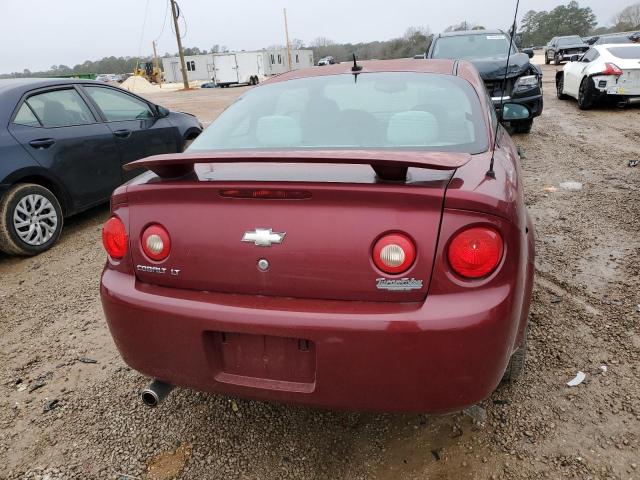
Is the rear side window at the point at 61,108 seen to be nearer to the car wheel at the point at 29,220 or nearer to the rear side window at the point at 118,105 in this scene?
the rear side window at the point at 118,105

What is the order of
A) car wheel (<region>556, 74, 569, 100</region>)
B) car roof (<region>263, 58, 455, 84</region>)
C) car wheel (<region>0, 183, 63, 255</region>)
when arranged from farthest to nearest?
car wheel (<region>556, 74, 569, 100</region>) < car wheel (<region>0, 183, 63, 255</region>) < car roof (<region>263, 58, 455, 84</region>)

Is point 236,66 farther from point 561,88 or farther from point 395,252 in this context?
point 395,252

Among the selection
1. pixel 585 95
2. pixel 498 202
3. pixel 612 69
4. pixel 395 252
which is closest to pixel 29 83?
pixel 395 252

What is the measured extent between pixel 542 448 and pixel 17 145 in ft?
15.3

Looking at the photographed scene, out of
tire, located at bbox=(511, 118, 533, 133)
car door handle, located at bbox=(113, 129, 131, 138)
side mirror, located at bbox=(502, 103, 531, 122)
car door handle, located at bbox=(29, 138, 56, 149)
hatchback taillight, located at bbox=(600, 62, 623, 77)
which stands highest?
side mirror, located at bbox=(502, 103, 531, 122)

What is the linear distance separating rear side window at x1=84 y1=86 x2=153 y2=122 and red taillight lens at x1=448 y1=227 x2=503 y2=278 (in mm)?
4866

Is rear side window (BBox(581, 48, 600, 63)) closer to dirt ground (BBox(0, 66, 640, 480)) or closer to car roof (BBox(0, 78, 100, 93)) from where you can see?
dirt ground (BBox(0, 66, 640, 480))

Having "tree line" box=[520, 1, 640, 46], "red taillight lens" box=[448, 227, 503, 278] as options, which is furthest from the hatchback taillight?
"tree line" box=[520, 1, 640, 46]

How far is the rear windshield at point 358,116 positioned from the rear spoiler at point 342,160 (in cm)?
55

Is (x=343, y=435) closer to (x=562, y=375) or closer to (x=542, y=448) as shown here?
(x=542, y=448)

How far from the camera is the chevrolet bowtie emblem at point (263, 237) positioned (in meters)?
1.76

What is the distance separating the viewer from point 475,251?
5.50 ft

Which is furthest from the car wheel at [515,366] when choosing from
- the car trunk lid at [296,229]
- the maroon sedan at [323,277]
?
the car trunk lid at [296,229]

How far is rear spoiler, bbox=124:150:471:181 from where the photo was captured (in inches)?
65.3
